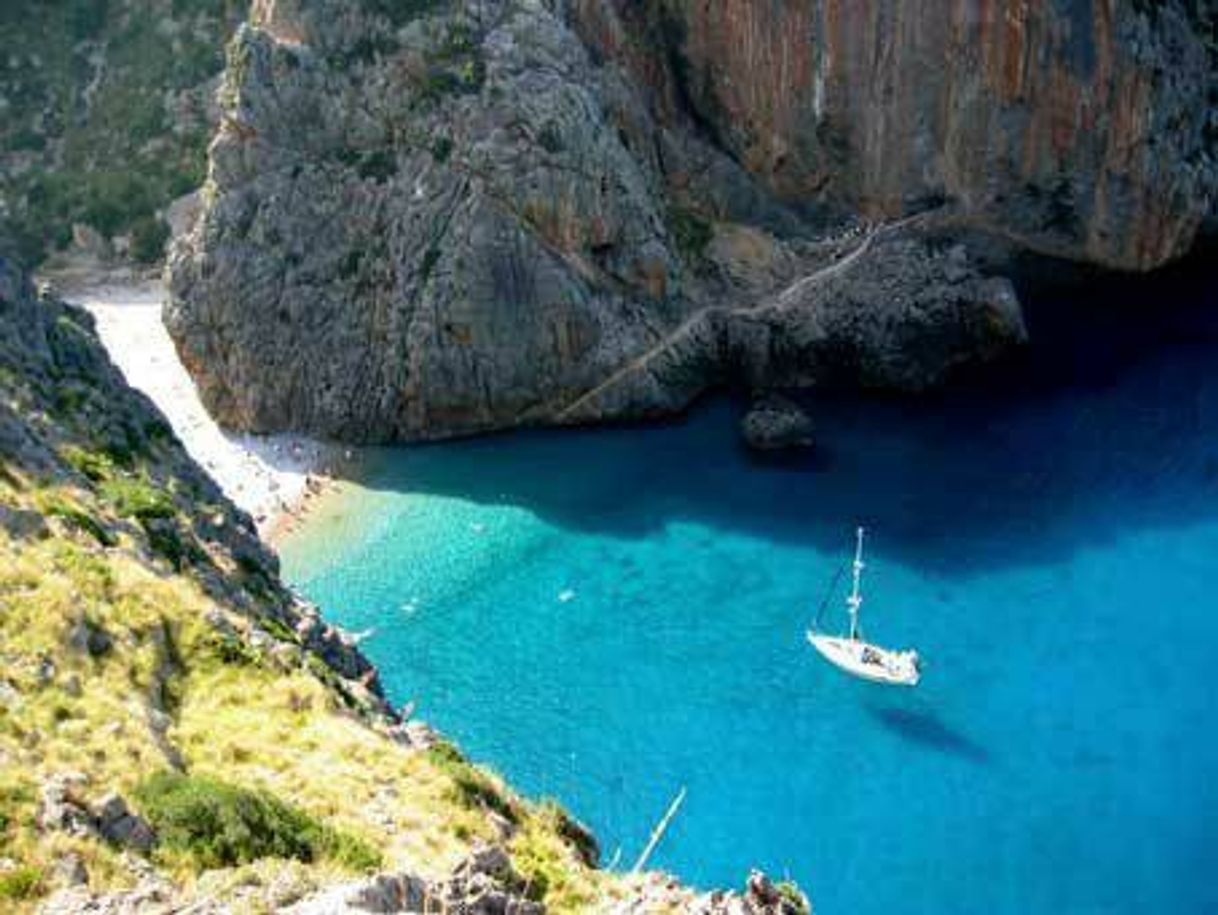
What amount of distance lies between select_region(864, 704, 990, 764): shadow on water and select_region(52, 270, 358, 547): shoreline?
2448 cm

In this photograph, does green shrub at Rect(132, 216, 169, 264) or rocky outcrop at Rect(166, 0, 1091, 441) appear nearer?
rocky outcrop at Rect(166, 0, 1091, 441)

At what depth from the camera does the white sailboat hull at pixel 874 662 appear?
4294cm

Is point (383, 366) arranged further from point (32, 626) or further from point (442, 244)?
point (32, 626)

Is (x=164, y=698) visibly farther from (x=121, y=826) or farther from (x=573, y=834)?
(x=573, y=834)

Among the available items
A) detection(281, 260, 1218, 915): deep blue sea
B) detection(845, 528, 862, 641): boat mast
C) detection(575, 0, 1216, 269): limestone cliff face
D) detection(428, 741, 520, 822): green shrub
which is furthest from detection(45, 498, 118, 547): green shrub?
detection(575, 0, 1216, 269): limestone cliff face

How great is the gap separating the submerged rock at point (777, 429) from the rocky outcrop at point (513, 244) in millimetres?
4356

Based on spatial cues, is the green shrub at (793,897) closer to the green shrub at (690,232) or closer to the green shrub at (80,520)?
the green shrub at (80,520)

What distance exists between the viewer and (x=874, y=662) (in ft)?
142

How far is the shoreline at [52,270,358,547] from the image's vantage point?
5641cm

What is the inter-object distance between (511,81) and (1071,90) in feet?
87.7

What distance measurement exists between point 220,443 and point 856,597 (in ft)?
97.4

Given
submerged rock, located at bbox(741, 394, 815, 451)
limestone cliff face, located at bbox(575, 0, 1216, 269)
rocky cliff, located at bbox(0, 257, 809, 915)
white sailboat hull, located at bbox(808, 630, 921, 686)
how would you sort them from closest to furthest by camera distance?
rocky cliff, located at bbox(0, 257, 809, 915) → white sailboat hull, located at bbox(808, 630, 921, 686) → submerged rock, located at bbox(741, 394, 815, 451) → limestone cliff face, located at bbox(575, 0, 1216, 269)

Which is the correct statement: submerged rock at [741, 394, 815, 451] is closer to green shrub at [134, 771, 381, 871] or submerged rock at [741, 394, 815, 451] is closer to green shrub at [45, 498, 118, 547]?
green shrub at [45, 498, 118, 547]

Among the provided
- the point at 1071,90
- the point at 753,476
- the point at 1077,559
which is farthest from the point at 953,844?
the point at 1071,90
